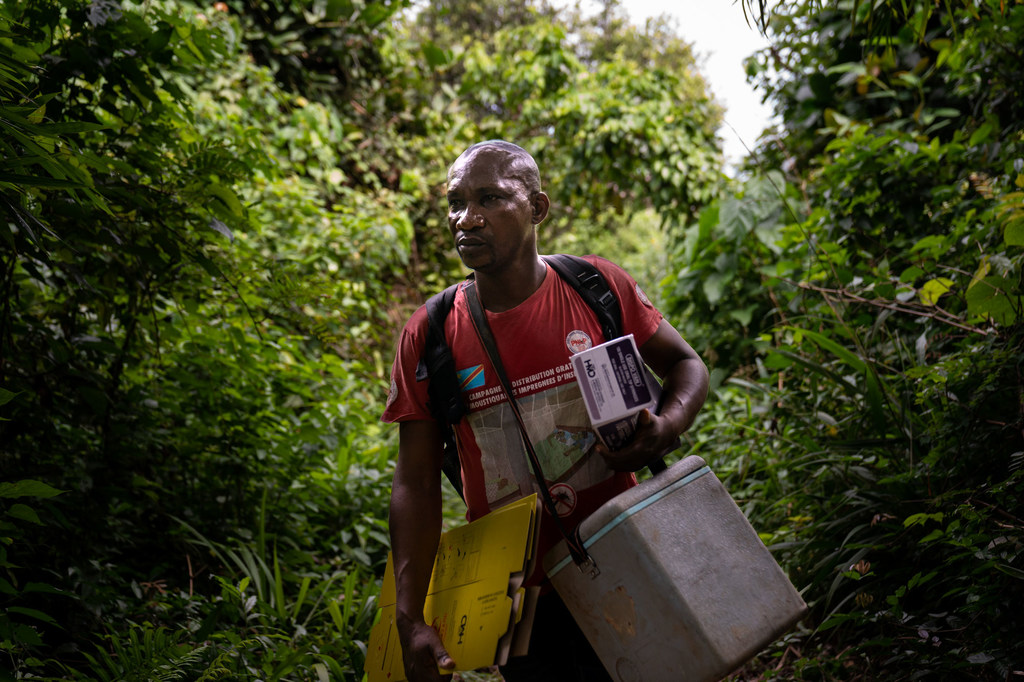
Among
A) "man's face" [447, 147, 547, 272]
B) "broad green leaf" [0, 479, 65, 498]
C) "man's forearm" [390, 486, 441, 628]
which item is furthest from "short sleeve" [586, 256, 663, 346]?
"broad green leaf" [0, 479, 65, 498]

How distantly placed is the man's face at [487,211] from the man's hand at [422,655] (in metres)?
0.82

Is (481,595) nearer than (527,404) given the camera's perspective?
Yes

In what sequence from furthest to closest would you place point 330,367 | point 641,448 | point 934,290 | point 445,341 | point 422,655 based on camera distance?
point 330,367 < point 934,290 < point 445,341 < point 422,655 < point 641,448

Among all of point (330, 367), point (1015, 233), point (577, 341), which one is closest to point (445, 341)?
point (577, 341)

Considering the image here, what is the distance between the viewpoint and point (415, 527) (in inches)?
69.2

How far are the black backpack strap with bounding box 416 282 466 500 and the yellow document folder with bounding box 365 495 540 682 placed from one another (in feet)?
0.67

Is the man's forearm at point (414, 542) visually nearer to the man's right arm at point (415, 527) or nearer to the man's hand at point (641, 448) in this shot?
the man's right arm at point (415, 527)

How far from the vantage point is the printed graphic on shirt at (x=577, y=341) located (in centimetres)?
175

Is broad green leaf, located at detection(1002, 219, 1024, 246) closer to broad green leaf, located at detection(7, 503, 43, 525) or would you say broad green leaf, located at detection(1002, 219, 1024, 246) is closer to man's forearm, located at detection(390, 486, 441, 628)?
man's forearm, located at detection(390, 486, 441, 628)

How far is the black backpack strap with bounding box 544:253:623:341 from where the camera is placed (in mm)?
1822

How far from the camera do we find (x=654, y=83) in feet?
25.2

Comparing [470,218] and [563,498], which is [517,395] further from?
[470,218]

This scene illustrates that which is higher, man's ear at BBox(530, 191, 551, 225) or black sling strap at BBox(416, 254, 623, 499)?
man's ear at BBox(530, 191, 551, 225)

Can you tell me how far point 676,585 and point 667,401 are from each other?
Result: 45cm
